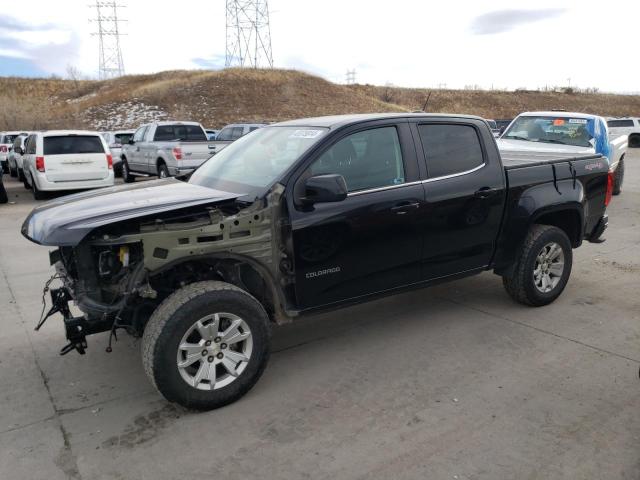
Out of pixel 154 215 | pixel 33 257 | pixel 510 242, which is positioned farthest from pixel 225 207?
pixel 33 257

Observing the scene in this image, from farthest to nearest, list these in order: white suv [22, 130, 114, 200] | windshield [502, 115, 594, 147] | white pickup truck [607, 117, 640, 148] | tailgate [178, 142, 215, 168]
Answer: white pickup truck [607, 117, 640, 148] → tailgate [178, 142, 215, 168] → white suv [22, 130, 114, 200] → windshield [502, 115, 594, 147]

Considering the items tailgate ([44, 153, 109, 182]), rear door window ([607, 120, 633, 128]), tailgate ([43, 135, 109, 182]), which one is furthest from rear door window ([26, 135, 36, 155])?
rear door window ([607, 120, 633, 128])

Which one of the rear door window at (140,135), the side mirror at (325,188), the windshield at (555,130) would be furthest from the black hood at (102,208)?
the rear door window at (140,135)

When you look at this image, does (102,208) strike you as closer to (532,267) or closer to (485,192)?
(485,192)

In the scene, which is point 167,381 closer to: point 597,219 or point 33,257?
point 597,219

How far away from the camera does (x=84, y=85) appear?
64375 millimetres

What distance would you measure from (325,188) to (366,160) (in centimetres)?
71

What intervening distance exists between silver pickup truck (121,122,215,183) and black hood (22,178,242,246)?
8.74m

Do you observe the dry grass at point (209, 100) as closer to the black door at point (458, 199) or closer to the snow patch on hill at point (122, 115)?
the snow patch on hill at point (122, 115)

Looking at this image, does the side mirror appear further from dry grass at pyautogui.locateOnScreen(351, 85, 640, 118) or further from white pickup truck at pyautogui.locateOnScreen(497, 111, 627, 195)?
dry grass at pyautogui.locateOnScreen(351, 85, 640, 118)

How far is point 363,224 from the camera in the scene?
403 centimetres

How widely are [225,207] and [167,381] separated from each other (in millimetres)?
1232

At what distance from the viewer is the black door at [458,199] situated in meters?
4.45

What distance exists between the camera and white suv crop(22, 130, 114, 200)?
13.0 metres
